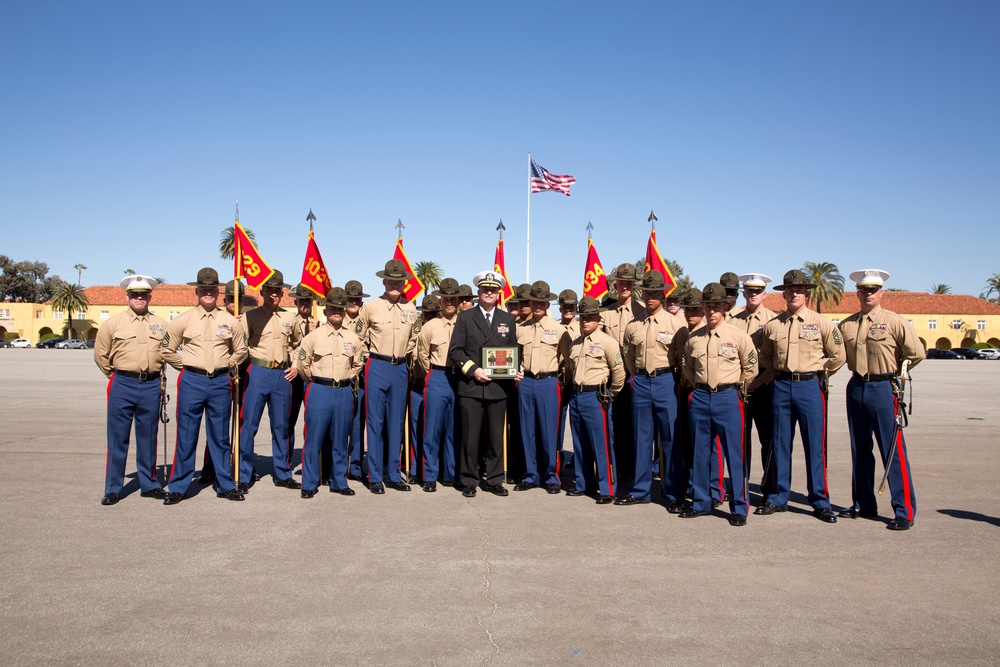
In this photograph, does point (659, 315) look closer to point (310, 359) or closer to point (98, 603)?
point (310, 359)

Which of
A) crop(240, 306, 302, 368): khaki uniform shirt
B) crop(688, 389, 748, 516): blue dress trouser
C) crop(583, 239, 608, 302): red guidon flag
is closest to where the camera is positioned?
crop(688, 389, 748, 516): blue dress trouser

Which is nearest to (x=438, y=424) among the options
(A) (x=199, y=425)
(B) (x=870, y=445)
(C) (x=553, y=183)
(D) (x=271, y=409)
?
(D) (x=271, y=409)

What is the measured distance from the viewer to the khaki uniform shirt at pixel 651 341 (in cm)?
754

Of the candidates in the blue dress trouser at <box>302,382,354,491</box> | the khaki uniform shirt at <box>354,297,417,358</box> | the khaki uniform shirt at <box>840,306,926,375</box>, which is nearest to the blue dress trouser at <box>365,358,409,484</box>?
the khaki uniform shirt at <box>354,297,417,358</box>

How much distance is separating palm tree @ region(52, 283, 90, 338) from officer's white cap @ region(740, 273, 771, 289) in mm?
90425

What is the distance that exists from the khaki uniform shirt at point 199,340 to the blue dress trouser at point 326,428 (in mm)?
963

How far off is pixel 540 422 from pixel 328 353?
240 cm

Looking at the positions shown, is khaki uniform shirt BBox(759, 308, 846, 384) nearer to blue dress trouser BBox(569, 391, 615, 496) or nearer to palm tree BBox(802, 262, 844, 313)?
blue dress trouser BBox(569, 391, 615, 496)

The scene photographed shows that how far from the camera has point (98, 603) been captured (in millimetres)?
4508

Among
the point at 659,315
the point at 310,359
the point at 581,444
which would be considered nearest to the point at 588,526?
the point at 581,444

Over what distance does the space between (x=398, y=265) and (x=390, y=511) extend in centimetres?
281

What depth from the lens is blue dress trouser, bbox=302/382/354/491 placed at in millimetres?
7617

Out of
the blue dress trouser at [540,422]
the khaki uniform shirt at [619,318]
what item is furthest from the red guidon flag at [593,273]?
the blue dress trouser at [540,422]

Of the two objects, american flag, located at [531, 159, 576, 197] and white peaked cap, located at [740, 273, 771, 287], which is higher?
american flag, located at [531, 159, 576, 197]
